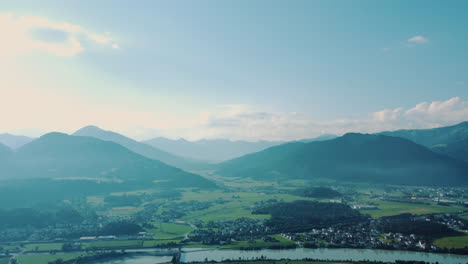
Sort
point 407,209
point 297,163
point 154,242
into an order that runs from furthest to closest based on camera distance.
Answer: point 297,163 < point 407,209 < point 154,242

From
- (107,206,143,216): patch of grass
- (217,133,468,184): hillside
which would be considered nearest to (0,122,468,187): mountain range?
(217,133,468,184): hillside

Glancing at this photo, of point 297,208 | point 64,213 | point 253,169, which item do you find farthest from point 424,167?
point 64,213

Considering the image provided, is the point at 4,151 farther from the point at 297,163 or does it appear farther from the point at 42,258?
the point at 297,163

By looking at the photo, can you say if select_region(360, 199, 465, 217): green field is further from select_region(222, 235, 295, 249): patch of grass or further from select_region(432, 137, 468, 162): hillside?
select_region(432, 137, 468, 162): hillside

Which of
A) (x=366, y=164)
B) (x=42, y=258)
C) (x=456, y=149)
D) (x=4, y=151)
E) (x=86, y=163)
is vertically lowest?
(x=42, y=258)

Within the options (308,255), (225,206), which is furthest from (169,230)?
(308,255)
